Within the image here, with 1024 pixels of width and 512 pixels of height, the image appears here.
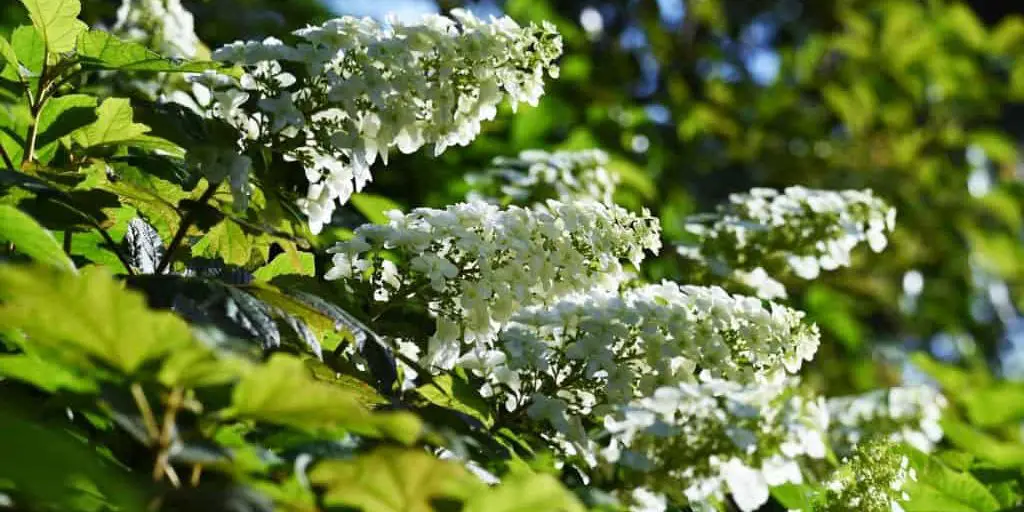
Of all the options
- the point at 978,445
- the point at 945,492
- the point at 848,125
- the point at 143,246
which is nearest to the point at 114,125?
the point at 143,246

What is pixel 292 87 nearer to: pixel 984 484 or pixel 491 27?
pixel 491 27

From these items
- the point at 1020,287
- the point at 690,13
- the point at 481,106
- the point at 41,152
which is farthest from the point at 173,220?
the point at 1020,287

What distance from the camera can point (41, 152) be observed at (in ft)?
5.56

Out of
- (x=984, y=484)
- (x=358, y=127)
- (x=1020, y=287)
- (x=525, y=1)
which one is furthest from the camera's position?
(x=1020, y=287)

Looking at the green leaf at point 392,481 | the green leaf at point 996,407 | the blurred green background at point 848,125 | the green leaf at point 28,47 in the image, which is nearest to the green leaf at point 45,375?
the green leaf at point 392,481

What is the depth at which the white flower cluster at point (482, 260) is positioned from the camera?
4.98 ft

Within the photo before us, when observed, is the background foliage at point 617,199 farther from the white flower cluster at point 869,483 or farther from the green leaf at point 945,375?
the white flower cluster at point 869,483

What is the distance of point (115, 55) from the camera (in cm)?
152

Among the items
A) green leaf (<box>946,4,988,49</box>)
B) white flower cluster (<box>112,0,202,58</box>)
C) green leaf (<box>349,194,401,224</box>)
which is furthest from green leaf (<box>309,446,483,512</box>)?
green leaf (<box>946,4,988,49</box>)

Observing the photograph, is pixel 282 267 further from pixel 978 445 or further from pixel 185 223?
pixel 978 445

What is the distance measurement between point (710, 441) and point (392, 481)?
39cm

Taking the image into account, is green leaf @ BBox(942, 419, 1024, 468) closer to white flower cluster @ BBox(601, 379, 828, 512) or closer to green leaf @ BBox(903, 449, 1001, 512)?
green leaf @ BBox(903, 449, 1001, 512)

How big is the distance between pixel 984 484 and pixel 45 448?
1477 mm

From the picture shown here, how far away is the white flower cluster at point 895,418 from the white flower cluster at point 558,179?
608 mm
